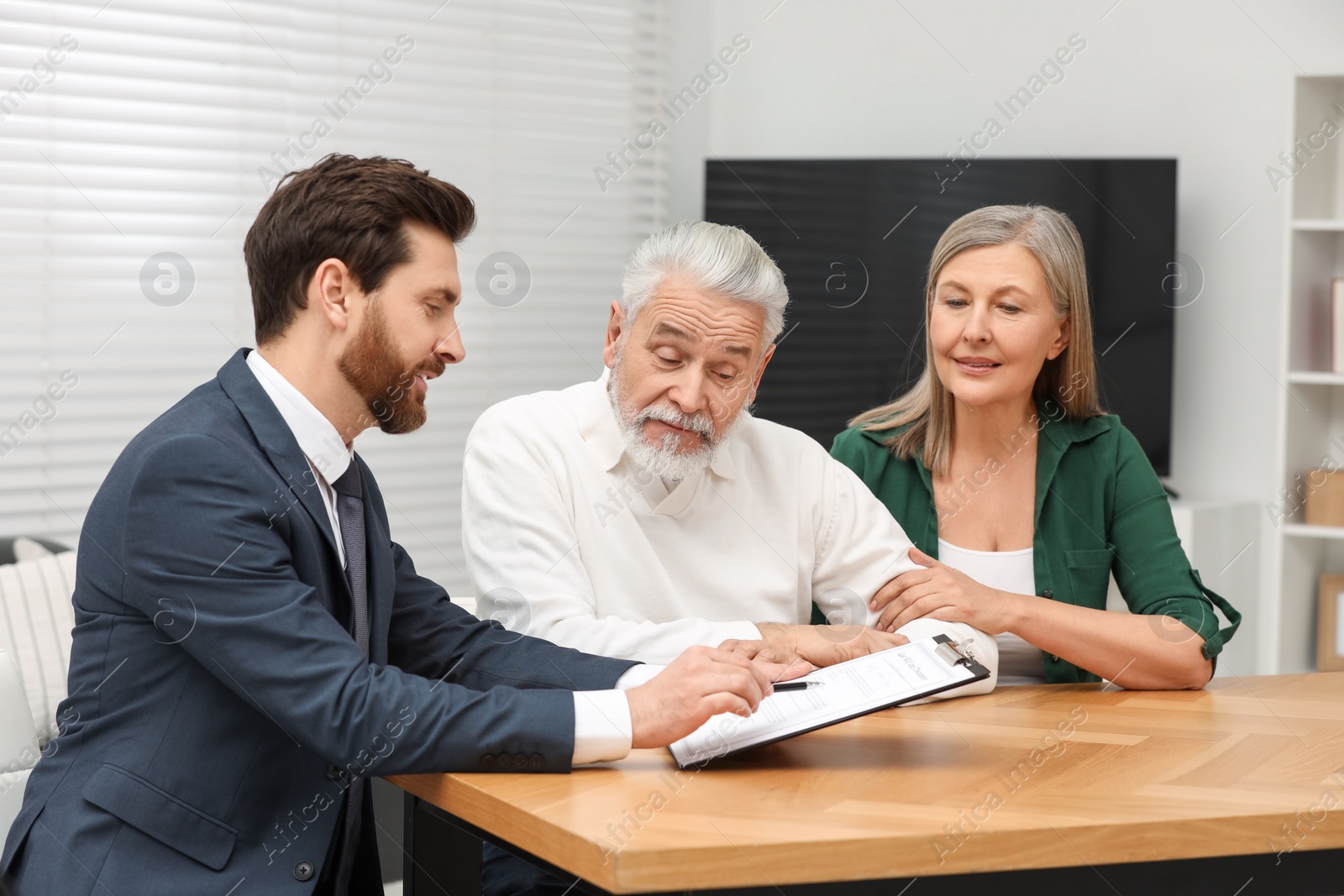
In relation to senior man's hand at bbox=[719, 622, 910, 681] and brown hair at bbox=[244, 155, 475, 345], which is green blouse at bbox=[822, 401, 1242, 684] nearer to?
senior man's hand at bbox=[719, 622, 910, 681]

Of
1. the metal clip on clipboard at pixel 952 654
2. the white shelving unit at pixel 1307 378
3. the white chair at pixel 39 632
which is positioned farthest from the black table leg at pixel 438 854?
the white shelving unit at pixel 1307 378

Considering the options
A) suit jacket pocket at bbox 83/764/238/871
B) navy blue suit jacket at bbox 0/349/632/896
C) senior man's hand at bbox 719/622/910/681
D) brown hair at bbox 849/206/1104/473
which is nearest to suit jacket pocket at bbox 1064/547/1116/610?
brown hair at bbox 849/206/1104/473

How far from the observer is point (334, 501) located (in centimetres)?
158

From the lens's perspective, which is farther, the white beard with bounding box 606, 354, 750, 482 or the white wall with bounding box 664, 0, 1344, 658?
the white wall with bounding box 664, 0, 1344, 658

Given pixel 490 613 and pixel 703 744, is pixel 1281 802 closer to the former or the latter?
pixel 703 744

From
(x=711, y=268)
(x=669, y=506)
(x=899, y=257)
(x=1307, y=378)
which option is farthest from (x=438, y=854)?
(x=899, y=257)

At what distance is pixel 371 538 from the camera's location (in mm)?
1633

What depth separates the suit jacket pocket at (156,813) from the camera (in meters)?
1.35

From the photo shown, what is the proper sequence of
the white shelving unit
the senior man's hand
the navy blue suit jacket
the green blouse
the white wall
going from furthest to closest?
the white wall, the white shelving unit, the green blouse, the senior man's hand, the navy blue suit jacket

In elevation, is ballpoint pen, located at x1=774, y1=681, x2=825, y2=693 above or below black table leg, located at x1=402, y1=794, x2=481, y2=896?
above

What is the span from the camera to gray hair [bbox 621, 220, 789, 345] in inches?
75.2

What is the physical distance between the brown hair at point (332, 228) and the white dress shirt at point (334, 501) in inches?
3.4

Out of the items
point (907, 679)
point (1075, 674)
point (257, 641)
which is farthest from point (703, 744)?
point (1075, 674)

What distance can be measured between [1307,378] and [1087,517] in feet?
6.12
